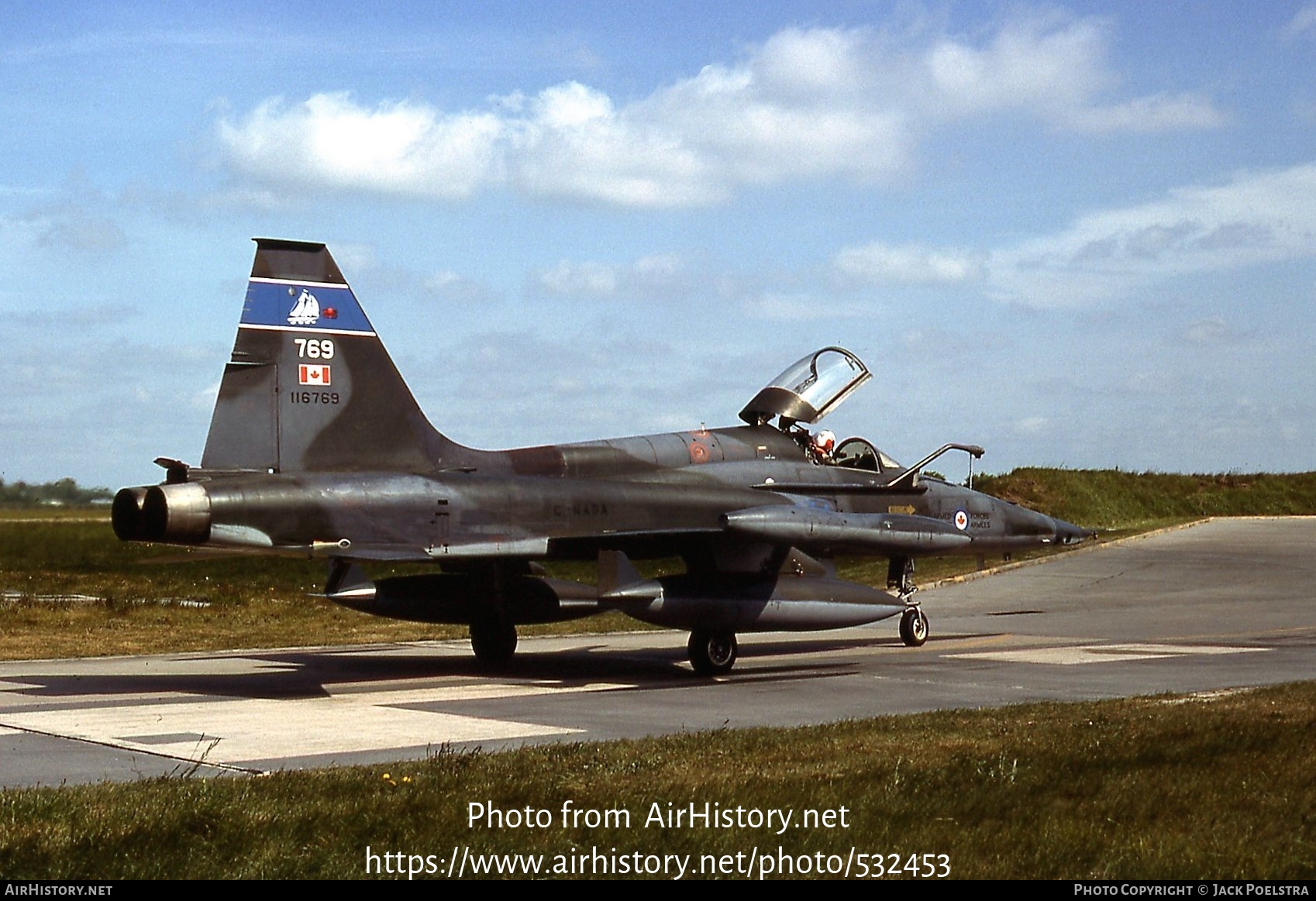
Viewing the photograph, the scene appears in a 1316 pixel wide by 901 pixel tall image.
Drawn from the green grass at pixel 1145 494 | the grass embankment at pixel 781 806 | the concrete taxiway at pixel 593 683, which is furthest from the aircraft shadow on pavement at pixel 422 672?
the green grass at pixel 1145 494

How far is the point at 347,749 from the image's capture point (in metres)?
11.0

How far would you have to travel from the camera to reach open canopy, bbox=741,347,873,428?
19.8 meters

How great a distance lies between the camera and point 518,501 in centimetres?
1633

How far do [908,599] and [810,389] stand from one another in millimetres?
3319

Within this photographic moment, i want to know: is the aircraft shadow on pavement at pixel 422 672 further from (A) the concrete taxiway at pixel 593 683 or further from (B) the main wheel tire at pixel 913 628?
(B) the main wheel tire at pixel 913 628

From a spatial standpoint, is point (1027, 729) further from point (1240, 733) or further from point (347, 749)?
point (347, 749)

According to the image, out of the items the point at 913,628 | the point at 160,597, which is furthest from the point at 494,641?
the point at 160,597

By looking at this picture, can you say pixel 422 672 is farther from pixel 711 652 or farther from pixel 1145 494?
pixel 1145 494

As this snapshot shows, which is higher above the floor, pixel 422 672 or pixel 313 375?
pixel 313 375

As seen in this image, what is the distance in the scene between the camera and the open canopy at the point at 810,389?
779 inches

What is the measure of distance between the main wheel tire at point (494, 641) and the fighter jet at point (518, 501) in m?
0.03

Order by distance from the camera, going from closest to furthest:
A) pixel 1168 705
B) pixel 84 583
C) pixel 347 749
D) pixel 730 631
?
pixel 347 749
pixel 1168 705
pixel 730 631
pixel 84 583
